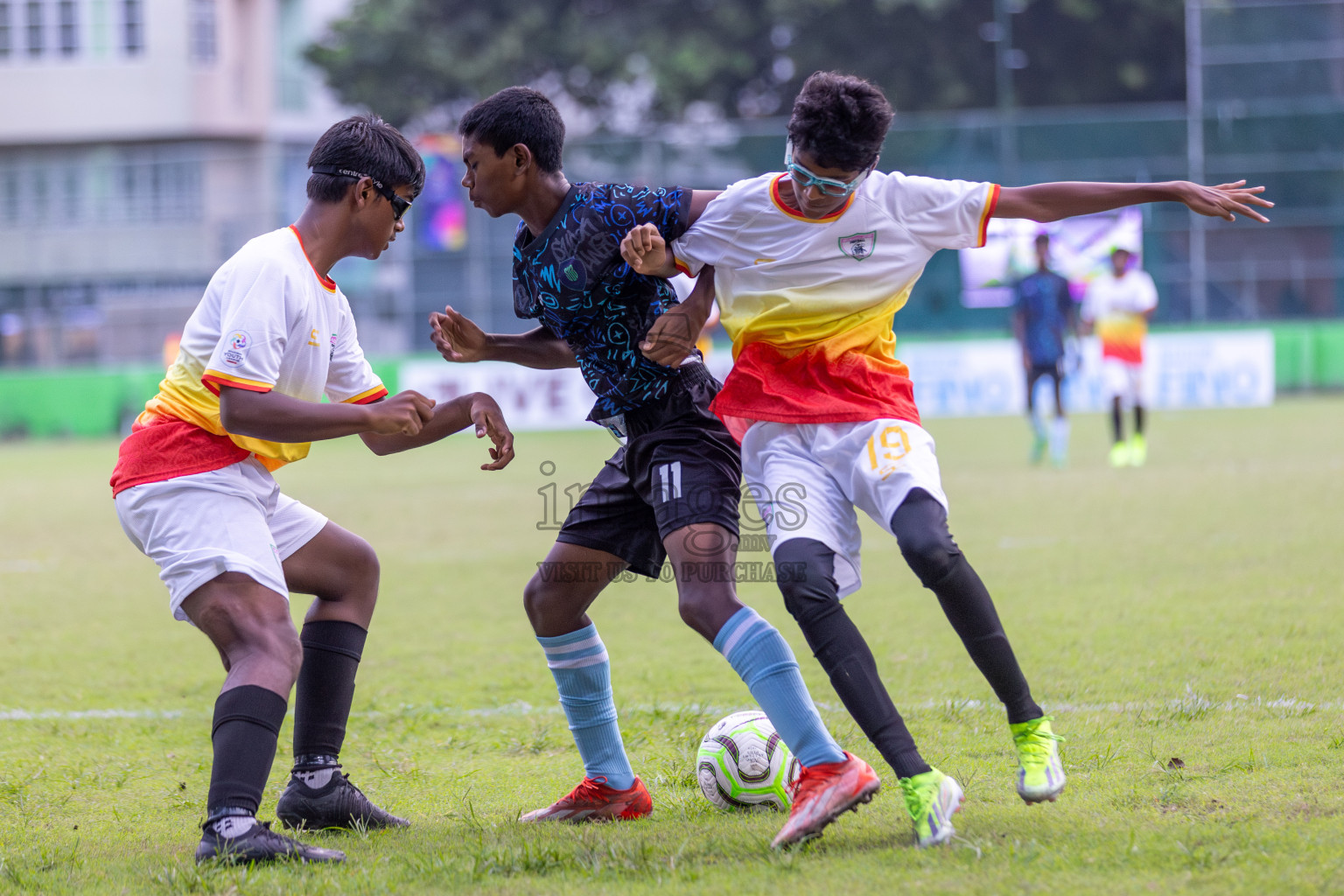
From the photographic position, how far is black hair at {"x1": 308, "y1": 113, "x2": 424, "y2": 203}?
150 inches

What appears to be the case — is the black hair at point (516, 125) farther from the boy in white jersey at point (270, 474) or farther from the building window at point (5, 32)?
the building window at point (5, 32)

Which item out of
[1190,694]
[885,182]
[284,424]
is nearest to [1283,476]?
[1190,694]

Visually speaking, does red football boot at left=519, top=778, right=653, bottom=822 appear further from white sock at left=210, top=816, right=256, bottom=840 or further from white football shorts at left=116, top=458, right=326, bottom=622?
white football shorts at left=116, top=458, right=326, bottom=622

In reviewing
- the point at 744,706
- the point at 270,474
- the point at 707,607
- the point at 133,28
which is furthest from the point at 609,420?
the point at 133,28

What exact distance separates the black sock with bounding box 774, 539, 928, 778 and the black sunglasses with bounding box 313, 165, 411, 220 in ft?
4.74

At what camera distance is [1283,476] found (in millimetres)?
11820

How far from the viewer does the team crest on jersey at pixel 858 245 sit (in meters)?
3.74

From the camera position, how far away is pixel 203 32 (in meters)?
39.5

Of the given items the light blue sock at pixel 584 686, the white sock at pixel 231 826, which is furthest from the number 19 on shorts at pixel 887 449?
→ the white sock at pixel 231 826

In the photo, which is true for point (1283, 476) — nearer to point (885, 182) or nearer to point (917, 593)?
point (917, 593)

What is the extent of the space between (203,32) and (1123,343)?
32.5 metres

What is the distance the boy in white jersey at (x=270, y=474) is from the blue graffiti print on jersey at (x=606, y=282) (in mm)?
338

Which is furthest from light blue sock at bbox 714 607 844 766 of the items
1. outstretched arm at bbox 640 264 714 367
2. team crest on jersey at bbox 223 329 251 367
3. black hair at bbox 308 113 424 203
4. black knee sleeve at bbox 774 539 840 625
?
black hair at bbox 308 113 424 203

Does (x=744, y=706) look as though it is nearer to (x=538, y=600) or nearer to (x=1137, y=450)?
(x=538, y=600)
